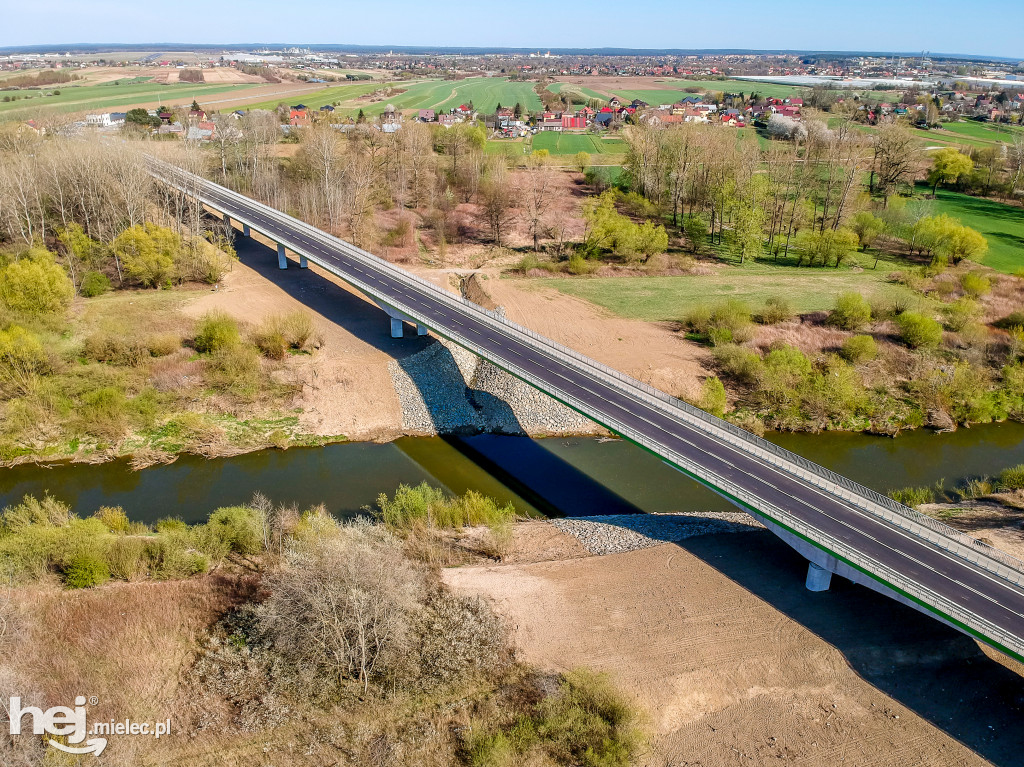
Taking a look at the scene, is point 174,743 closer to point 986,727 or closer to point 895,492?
point 986,727

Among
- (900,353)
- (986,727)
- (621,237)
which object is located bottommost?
(986,727)

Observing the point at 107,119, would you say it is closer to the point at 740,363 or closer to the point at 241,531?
the point at 241,531

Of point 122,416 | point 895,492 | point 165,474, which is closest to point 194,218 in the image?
point 122,416

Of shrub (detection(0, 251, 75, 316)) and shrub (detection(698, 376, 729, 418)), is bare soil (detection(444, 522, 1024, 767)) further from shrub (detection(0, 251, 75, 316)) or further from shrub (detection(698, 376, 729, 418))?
shrub (detection(0, 251, 75, 316))

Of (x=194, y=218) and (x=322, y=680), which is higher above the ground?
(x=194, y=218)

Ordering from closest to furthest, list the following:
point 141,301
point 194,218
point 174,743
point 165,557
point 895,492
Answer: point 174,743, point 165,557, point 895,492, point 141,301, point 194,218

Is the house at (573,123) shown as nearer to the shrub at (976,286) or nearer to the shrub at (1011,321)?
the shrub at (976,286)

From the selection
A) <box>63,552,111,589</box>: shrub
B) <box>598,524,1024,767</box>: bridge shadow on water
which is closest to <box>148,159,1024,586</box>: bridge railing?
<box>598,524,1024,767</box>: bridge shadow on water
